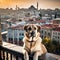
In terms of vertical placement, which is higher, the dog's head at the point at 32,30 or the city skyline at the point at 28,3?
the city skyline at the point at 28,3

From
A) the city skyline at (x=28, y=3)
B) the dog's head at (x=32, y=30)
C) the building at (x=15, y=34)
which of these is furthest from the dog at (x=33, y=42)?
the city skyline at (x=28, y=3)

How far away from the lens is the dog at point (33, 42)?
2.71 m

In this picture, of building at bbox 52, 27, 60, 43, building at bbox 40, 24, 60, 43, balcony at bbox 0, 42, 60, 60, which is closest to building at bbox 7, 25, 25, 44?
balcony at bbox 0, 42, 60, 60

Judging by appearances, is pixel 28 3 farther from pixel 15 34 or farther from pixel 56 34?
pixel 56 34

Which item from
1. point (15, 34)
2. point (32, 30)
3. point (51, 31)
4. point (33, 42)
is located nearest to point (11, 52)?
point (15, 34)

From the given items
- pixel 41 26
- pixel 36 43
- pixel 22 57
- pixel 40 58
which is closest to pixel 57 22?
pixel 41 26

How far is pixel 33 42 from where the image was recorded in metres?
2.78

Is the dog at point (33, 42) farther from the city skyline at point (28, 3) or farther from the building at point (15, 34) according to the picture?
the city skyline at point (28, 3)

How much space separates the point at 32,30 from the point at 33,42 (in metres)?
0.22

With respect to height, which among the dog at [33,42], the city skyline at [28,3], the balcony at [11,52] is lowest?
the balcony at [11,52]

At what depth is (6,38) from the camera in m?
3.19

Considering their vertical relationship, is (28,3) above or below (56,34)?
above

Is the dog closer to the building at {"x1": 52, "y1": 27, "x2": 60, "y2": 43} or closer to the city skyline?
the building at {"x1": 52, "y1": 27, "x2": 60, "y2": 43}

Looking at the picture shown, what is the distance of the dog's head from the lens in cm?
269
